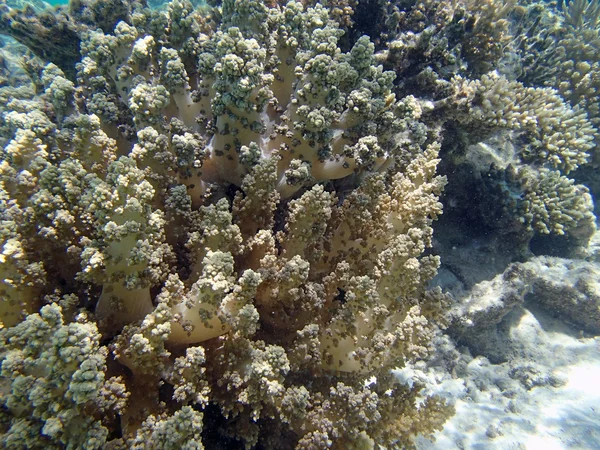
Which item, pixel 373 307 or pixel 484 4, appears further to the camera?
pixel 484 4

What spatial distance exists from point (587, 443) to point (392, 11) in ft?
Answer: 21.2

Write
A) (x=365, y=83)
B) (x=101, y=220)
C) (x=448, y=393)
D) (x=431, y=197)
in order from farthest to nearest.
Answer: (x=448, y=393) → (x=431, y=197) → (x=365, y=83) → (x=101, y=220)

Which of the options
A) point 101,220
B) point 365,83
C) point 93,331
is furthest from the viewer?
point 365,83

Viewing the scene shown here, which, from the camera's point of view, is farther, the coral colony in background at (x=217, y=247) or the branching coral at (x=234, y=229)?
the branching coral at (x=234, y=229)

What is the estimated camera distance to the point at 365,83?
10.0ft

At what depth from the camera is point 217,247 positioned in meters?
2.52

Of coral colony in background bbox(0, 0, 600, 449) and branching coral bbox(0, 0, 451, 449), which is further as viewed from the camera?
branching coral bbox(0, 0, 451, 449)

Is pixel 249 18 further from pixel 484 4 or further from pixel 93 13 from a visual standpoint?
pixel 484 4

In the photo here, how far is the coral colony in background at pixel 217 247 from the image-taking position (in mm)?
2139

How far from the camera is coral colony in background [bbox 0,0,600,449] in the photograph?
84.2 inches

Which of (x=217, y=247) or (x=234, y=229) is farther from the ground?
(x=234, y=229)

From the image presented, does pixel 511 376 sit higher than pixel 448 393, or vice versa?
pixel 511 376

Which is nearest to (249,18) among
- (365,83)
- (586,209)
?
(365,83)

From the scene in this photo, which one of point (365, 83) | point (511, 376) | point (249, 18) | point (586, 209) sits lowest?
point (511, 376)
